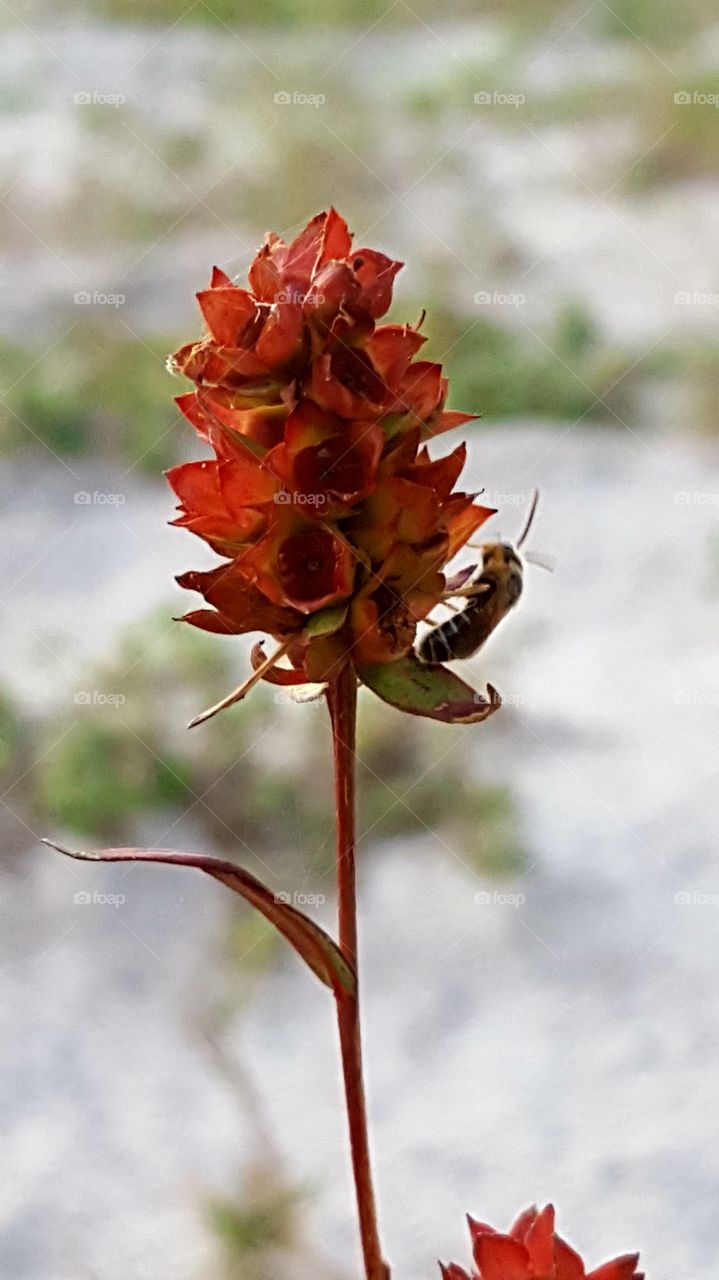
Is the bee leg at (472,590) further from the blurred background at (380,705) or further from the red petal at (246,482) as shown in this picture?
the blurred background at (380,705)

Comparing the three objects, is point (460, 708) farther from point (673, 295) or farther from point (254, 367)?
point (673, 295)

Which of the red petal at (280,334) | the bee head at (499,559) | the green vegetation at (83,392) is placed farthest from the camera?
the green vegetation at (83,392)

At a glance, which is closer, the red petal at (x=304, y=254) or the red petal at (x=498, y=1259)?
the red petal at (x=304, y=254)

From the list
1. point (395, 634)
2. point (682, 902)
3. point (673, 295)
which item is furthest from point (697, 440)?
point (395, 634)

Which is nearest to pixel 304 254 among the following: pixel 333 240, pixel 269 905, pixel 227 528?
pixel 333 240

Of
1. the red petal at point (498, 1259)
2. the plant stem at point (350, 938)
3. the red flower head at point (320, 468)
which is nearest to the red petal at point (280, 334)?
the red flower head at point (320, 468)

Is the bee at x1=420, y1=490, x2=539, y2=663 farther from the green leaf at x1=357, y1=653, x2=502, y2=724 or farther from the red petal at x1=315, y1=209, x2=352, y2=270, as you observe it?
the red petal at x1=315, y1=209, x2=352, y2=270
